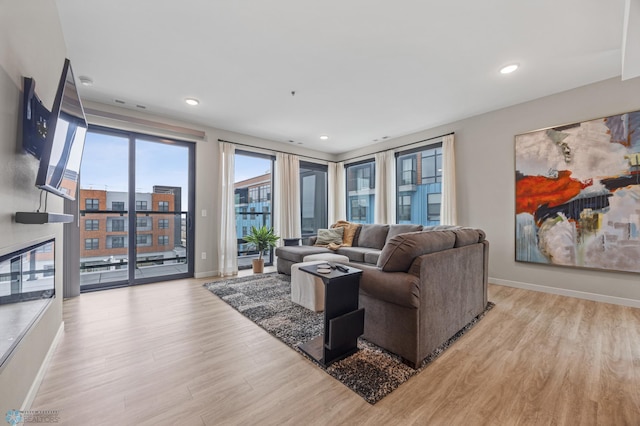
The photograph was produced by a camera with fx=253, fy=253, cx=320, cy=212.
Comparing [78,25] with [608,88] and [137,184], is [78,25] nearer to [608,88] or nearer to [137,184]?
[137,184]

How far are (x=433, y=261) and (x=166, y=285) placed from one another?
3.90 metres

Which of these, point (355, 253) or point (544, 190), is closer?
point (544, 190)

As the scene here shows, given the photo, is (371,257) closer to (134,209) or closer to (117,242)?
(134,209)

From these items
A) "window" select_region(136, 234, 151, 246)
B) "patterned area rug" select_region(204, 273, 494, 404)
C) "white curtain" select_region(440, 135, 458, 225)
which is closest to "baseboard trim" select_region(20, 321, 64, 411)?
"patterned area rug" select_region(204, 273, 494, 404)

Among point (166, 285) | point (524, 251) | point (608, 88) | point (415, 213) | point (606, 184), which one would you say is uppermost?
point (608, 88)

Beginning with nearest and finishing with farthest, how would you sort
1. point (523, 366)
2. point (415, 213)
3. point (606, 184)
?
point (523, 366)
point (606, 184)
point (415, 213)

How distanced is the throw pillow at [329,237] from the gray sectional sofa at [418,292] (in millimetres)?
2741

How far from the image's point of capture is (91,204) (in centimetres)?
368

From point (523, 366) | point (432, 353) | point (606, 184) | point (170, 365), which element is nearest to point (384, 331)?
point (432, 353)

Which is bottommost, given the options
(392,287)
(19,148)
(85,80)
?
(392,287)

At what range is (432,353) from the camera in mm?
1973

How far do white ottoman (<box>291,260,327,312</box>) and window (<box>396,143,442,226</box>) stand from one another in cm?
303

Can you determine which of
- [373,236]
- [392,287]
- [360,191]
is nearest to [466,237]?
[392,287]

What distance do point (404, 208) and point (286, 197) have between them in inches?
99.8
